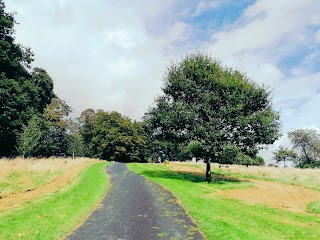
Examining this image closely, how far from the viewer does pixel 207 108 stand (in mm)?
30172

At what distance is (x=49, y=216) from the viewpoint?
13188 mm

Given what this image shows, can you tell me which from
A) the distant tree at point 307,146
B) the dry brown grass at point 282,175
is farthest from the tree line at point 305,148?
the dry brown grass at point 282,175

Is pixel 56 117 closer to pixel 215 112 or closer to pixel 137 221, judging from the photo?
pixel 215 112

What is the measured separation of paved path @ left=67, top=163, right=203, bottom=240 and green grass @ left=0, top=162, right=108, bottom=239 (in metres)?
0.60

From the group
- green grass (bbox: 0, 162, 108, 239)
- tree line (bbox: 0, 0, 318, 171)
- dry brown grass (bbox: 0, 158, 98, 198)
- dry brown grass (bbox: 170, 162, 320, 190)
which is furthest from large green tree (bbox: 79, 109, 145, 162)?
green grass (bbox: 0, 162, 108, 239)

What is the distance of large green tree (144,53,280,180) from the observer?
2961cm

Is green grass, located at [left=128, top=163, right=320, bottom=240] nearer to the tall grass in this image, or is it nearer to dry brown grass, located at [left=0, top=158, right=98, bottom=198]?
dry brown grass, located at [left=0, top=158, right=98, bottom=198]

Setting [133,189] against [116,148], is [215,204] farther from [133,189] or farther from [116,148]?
[116,148]

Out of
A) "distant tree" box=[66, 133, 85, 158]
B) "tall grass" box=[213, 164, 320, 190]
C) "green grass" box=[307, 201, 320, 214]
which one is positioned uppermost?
"distant tree" box=[66, 133, 85, 158]

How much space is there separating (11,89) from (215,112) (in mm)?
30357

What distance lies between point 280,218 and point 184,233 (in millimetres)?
7179

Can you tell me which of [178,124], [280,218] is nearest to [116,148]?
[178,124]

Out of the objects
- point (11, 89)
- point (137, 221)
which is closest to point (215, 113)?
point (137, 221)

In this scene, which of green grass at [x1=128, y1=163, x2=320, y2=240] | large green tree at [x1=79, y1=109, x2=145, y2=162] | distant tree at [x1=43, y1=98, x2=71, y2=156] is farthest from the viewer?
large green tree at [x1=79, y1=109, x2=145, y2=162]
